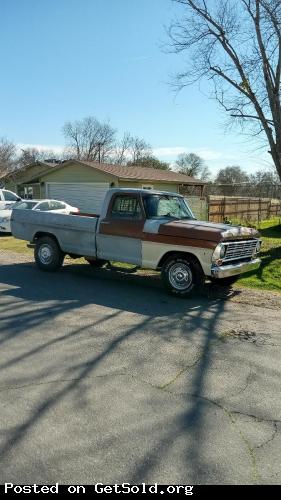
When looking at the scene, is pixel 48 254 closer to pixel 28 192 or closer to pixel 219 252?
pixel 219 252

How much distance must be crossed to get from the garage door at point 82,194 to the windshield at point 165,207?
17291 mm

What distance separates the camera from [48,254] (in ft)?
33.3

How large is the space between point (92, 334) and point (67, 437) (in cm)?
246

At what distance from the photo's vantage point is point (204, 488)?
9.20 feet

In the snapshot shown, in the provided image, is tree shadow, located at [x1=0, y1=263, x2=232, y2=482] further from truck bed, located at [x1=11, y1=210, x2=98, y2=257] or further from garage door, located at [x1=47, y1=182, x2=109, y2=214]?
garage door, located at [x1=47, y1=182, x2=109, y2=214]

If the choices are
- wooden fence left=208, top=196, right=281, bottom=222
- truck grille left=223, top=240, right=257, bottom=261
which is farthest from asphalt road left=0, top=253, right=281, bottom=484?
wooden fence left=208, top=196, right=281, bottom=222

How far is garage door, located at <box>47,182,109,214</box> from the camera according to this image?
26906 millimetres

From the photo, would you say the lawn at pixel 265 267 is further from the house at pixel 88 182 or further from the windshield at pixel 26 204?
the house at pixel 88 182

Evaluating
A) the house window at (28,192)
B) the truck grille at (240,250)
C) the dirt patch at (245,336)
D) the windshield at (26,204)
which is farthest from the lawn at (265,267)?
the house window at (28,192)

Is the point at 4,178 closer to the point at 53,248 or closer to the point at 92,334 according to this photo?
the point at 53,248

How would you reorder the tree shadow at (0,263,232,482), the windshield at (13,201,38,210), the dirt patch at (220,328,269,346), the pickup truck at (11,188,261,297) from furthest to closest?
the windshield at (13,201,38,210)
the pickup truck at (11,188,261,297)
the dirt patch at (220,328,269,346)
the tree shadow at (0,263,232,482)

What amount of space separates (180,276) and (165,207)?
64.3 inches

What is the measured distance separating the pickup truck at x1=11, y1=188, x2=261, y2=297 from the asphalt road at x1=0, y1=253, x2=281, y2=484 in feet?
2.57

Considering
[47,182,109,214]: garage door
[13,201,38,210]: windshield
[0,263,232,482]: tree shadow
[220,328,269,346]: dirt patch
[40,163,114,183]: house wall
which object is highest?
[40,163,114,183]: house wall
